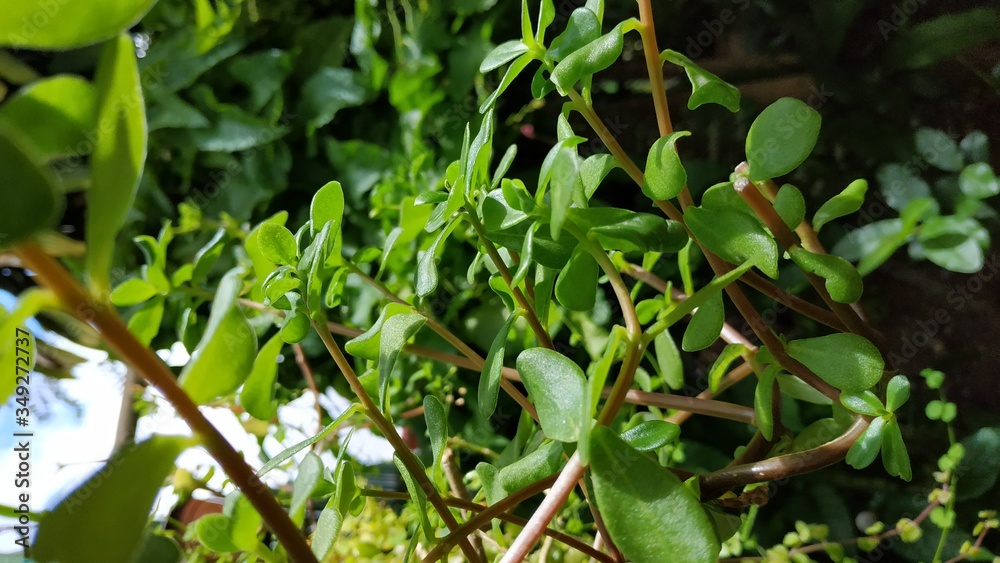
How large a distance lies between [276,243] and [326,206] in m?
0.03

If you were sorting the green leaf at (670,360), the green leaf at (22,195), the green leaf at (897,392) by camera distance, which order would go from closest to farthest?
1. the green leaf at (22,195)
2. the green leaf at (897,392)
3. the green leaf at (670,360)

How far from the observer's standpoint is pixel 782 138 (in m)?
0.21

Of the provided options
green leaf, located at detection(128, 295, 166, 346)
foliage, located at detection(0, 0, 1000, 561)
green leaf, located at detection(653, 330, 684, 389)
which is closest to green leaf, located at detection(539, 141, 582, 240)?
foliage, located at detection(0, 0, 1000, 561)

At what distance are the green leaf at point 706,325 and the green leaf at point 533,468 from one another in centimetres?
6

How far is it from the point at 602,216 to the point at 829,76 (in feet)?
1.44

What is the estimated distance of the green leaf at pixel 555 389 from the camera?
18 centimetres

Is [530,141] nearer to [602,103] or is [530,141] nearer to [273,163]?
[602,103]

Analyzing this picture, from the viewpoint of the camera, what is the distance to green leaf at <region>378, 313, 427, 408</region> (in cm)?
23

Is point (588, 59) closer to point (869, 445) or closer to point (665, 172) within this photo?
point (665, 172)

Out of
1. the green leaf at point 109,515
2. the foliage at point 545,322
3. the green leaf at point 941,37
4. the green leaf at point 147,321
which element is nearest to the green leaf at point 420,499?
the foliage at point 545,322

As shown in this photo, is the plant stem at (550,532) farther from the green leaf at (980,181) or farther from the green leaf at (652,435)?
the green leaf at (980,181)

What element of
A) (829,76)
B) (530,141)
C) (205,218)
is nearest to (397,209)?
(530,141)

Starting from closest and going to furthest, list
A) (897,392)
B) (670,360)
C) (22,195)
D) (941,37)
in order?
1. (22,195)
2. (897,392)
3. (670,360)
4. (941,37)

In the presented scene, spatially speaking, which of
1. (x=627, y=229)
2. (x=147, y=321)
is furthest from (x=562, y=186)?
(x=147, y=321)
